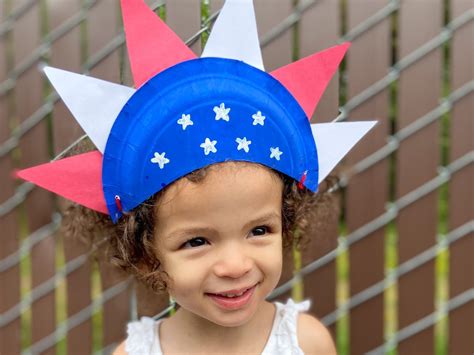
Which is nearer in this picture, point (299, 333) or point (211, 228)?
point (211, 228)

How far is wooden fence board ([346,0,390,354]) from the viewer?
1.66 metres

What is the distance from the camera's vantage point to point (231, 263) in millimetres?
1201

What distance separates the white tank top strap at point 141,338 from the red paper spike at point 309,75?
1.94 feet

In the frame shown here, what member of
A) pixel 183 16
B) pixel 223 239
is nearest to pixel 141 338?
pixel 223 239

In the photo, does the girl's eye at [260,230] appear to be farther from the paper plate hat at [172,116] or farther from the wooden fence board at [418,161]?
the wooden fence board at [418,161]

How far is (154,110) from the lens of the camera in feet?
3.88

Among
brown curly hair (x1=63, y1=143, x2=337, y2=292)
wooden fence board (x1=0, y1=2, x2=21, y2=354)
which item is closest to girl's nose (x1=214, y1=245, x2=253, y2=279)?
brown curly hair (x1=63, y1=143, x2=337, y2=292)

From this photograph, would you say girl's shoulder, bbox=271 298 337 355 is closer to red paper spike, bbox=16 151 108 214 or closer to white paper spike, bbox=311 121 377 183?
white paper spike, bbox=311 121 377 183

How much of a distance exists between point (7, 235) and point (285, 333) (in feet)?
2.76

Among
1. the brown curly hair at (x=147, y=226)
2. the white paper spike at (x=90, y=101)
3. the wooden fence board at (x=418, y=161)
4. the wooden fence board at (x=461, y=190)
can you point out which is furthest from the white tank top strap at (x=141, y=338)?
the wooden fence board at (x=461, y=190)

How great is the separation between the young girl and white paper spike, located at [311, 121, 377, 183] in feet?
0.12

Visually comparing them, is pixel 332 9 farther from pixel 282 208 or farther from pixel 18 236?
pixel 18 236

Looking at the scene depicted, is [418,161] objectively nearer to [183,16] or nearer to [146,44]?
[183,16]

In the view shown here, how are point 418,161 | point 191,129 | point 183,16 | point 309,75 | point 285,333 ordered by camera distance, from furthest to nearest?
point 418,161
point 183,16
point 285,333
point 309,75
point 191,129
